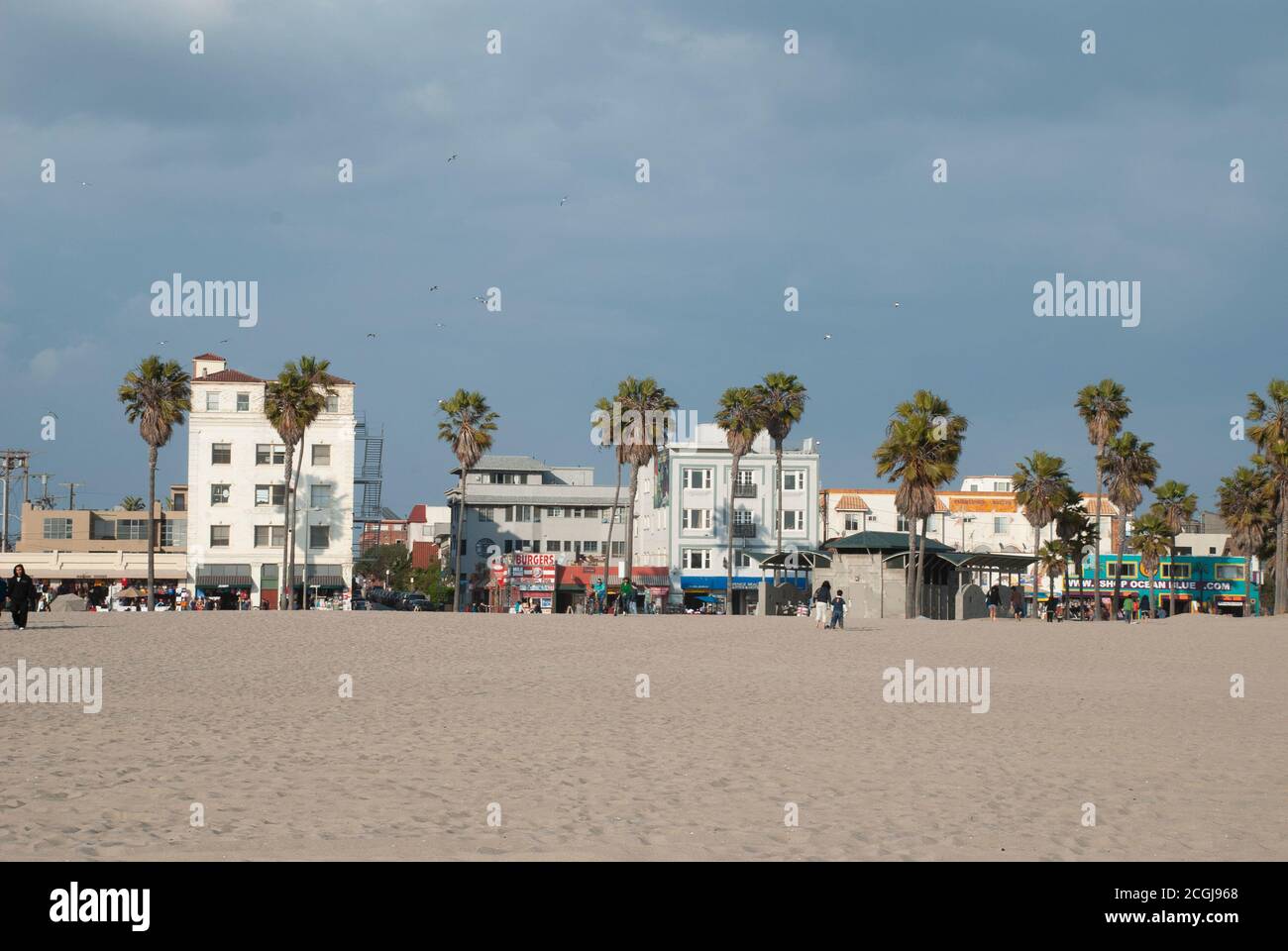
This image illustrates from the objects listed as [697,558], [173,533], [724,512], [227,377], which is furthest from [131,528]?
[724,512]

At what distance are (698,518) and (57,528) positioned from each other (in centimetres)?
4466

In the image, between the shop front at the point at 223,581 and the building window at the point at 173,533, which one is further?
the building window at the point at 173,533

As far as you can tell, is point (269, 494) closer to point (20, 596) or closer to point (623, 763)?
point (20, 596)

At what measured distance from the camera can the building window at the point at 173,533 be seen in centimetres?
9519

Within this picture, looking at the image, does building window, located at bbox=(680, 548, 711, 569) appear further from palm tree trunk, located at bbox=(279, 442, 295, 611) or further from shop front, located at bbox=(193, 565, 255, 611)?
shop front, located at bbox=(193, 565, 255, 611)

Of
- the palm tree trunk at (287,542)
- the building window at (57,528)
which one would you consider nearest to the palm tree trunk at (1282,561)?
the palm tree trunk at (287,542)

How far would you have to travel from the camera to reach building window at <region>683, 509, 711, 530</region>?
93438 millimetres

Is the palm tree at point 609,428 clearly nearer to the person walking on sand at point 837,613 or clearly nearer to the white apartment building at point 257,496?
the white apartment building at point 257,496

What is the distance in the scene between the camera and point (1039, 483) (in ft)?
257

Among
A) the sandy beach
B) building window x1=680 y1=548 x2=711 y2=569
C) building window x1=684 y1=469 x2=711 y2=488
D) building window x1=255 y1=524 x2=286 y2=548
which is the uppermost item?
building window x1=684 y1=469 x2=711 y2=488

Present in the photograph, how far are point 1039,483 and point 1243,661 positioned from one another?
49.5 meters

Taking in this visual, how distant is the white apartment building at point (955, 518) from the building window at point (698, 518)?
18.8 metres

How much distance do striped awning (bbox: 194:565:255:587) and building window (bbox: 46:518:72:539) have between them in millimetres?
22932

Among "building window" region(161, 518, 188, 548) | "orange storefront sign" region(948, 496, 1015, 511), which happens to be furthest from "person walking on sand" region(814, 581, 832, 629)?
"orange storefront sign" region(948, 496, 1015, 511)
